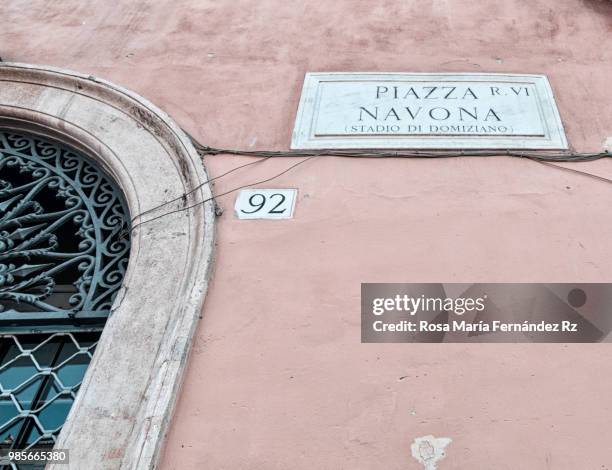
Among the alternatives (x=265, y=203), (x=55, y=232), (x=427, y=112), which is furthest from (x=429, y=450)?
(x=55, y=232)

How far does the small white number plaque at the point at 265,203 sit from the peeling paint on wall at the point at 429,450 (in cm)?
122

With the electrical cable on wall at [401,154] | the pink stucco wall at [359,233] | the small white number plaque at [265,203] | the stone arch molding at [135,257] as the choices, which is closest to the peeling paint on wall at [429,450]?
the pink stucco wall at [359,233]

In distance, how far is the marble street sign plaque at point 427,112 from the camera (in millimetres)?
3539

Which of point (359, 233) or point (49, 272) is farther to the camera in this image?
point (49, 272)

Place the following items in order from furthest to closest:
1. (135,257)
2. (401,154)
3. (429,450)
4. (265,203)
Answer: (401,154) < (265,203) < (135,257) < (429,450)

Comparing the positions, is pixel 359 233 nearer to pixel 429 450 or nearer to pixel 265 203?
pixel 265 203

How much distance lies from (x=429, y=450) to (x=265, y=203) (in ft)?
4.60

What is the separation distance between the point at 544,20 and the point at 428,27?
733 mm

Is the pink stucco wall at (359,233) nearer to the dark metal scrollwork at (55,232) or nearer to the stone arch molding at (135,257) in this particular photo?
the stone arch molding at (135,257)

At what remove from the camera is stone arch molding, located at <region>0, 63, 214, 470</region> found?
2.56 m

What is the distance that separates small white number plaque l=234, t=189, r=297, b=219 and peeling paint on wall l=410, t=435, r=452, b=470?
1.22 metres

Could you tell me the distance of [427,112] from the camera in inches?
144

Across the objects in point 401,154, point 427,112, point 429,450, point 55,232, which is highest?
point 427,112

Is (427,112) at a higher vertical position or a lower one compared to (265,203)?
higher
